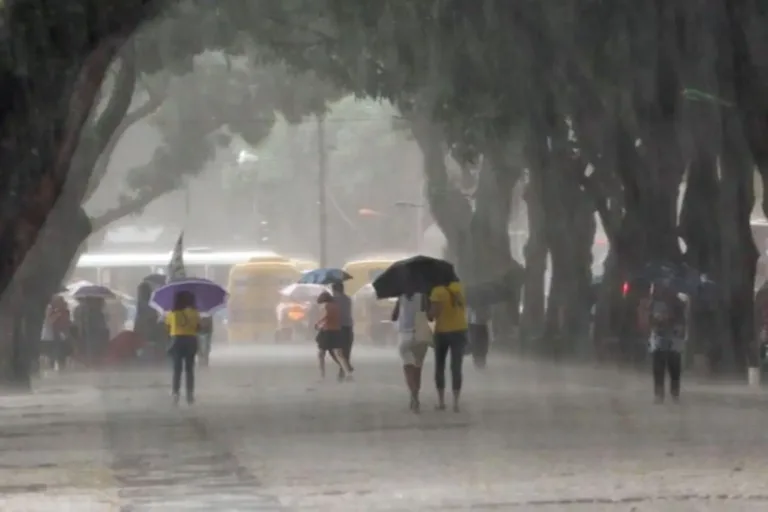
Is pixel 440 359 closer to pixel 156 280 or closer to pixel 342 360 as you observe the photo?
pixel 342 360

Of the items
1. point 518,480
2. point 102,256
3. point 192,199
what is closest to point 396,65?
point 518,480

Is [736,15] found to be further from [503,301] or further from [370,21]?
[503,301]

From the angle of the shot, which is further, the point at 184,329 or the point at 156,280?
the point at 156,280

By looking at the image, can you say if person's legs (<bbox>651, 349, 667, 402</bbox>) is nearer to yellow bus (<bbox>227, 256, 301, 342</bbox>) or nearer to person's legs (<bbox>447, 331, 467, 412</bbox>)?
person's legs (<bbox>447, 331, 467, 412</bbox>)

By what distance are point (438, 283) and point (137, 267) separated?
4648cm

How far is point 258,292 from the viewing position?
61.0 meters

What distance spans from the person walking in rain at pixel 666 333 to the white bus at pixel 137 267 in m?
43.0

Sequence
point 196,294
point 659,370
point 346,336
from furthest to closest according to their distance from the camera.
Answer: point 346,336, point 196,294, point 659,370

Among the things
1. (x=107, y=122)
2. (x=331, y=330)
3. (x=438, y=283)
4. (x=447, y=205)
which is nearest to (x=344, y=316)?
(x=331, y=330)

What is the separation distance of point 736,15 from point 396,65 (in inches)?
325

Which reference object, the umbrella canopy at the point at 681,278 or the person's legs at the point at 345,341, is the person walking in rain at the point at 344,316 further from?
the umbrella canopy at the point at 681,278

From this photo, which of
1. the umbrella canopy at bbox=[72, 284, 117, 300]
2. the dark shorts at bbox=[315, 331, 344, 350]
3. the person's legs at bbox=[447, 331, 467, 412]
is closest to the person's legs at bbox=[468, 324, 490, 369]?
the dark shorts at bbox=[315, 331, 344, 350]

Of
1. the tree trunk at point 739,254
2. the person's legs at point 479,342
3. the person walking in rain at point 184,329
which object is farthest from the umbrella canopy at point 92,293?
the tree trunk at point 739,254

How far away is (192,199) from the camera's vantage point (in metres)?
83.8
